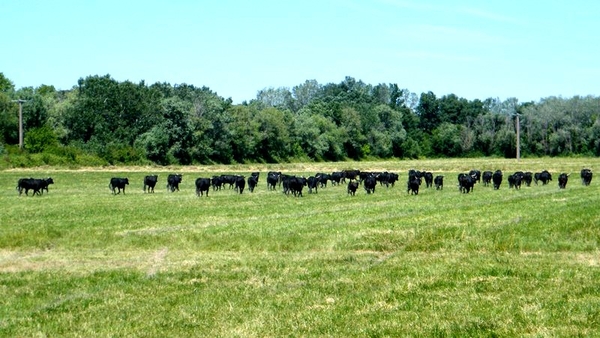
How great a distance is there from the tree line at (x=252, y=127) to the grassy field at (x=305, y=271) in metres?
66.3

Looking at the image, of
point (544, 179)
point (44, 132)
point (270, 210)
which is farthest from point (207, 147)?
point (270, 210)

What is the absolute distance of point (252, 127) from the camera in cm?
12250

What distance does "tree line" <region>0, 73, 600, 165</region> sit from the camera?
4033 inches

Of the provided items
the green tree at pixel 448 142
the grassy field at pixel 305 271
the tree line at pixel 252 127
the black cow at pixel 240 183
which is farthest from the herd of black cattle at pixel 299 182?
the green tree at pixel 448 142

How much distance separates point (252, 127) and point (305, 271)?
106226 millimetres

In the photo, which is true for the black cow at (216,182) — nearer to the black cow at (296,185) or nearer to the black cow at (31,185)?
the black cow at (296,185)

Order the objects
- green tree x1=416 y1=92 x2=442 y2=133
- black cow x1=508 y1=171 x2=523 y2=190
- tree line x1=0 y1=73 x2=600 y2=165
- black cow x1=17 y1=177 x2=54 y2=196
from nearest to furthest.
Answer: black cow x1=17 y1=177 x2=54 y2=196 → black cow x1=508 y1=171 x2=523 y2=190 → tree line x1=0 y1=73 x2=600 y2=165 → green tree x1=416 y1=92 x2=442 y2=133

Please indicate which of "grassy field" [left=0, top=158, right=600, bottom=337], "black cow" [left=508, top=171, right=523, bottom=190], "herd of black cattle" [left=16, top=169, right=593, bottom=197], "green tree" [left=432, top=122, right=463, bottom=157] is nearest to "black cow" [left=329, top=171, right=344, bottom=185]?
"herd of black cattle" [left=16, top=169, right=593, bottom=197]

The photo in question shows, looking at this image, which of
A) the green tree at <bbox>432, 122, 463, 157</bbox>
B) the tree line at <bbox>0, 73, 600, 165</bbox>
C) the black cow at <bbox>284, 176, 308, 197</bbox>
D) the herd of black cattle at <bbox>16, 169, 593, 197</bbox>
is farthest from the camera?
the green tree at <bbox>432, 122, 463, 157</bbox>

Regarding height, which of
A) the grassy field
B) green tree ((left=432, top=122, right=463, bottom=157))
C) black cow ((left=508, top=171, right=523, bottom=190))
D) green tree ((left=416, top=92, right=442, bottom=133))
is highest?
green tree ((left=416, top=92, right=442, bottom=133))

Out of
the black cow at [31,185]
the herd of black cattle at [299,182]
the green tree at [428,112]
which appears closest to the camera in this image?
the herd of black cattle at [299,182]

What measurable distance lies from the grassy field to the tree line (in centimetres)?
6626

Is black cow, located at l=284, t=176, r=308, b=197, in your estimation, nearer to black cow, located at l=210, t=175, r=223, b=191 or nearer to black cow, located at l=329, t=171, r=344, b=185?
black cow, located at l=210, t=175, r=223, b=191

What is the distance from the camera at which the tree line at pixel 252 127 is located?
4033 inches
